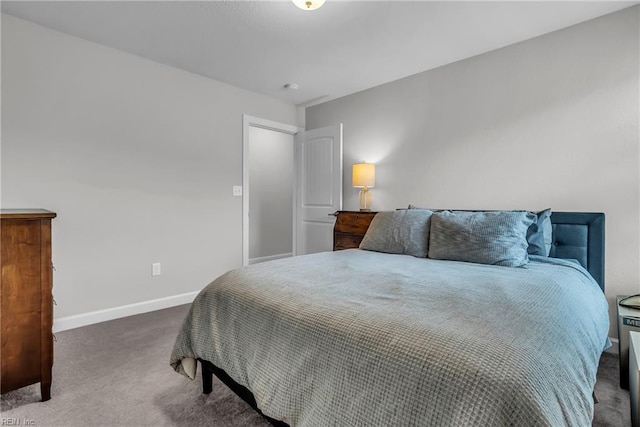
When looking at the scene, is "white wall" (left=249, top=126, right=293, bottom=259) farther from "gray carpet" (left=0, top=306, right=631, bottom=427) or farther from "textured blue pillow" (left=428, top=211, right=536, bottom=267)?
"textured blue pillow" (left=428, top=211, right=536, bottom=267)

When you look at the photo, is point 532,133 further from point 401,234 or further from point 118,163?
point 118,163

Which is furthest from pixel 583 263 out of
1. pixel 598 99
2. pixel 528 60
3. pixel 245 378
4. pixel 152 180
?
pixel 152 180

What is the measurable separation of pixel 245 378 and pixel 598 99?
9.44ft

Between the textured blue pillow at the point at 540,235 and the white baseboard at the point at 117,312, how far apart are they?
3092 mm

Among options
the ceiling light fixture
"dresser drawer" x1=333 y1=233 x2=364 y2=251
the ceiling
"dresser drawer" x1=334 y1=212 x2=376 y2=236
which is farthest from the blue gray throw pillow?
the ceiling light fixture

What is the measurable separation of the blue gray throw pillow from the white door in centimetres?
123

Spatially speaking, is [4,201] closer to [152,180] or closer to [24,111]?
[24,111]

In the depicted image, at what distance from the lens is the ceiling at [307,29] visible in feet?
7.24

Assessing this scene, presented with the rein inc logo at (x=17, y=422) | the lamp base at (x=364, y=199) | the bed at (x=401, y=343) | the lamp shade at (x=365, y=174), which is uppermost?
the lamp shade at (x=365, y=174)

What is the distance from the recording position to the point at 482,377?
768 millimetres

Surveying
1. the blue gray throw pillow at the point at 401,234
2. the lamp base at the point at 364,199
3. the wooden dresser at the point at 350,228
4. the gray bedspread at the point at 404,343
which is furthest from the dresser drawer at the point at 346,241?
the gray bedspread at the point at 404,343

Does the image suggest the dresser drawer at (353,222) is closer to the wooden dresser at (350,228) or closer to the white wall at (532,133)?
the wooden dresser at (350,228)

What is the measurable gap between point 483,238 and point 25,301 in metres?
2.56

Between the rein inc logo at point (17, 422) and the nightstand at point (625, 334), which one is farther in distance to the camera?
the nightstand at point (625, 334)
